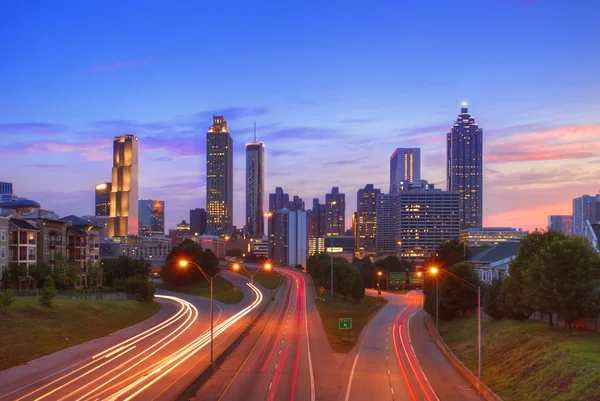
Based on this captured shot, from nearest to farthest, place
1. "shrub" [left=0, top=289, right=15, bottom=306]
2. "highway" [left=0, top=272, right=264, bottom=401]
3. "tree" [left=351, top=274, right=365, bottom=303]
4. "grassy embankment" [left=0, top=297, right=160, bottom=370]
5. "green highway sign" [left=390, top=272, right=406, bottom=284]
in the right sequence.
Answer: "highway" [left=0, top=272, right=264, bottom=401]
"grassy embankment" [left=0, top=297, right=160, bottom=370]
"shrub" [left=0, top=289, right=15, bottom=306]
"tree" [left=351, top=274, right=365, bottom=303]
"green highway sign" [left=390, top=272, right=406, bottom=284]

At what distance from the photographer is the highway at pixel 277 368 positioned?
3450 centimetres

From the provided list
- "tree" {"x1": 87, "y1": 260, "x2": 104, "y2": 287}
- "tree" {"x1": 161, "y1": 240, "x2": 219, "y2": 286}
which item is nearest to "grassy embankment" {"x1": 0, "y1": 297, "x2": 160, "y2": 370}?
"tree" {"x1": 87, "y1": 260, "x2": 104, "y2": 287}

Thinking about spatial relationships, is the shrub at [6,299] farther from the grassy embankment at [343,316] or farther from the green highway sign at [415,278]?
the green highway sign at [415,278]

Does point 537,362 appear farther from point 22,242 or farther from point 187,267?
point 187,267

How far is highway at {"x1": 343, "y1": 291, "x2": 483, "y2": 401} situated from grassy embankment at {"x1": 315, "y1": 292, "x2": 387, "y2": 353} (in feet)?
4.79

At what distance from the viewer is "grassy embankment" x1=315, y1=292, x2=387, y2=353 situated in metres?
59.7

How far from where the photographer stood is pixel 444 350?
56.1 metres

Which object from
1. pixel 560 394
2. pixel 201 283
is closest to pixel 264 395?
pixel 560 394

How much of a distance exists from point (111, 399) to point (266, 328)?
121 ft

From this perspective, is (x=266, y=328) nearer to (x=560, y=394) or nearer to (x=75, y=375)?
(x=75, y=375)

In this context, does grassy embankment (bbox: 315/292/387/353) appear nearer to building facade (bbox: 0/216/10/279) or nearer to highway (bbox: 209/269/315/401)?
highway (bbox: 209/269/315/401)

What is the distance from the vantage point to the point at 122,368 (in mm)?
41906

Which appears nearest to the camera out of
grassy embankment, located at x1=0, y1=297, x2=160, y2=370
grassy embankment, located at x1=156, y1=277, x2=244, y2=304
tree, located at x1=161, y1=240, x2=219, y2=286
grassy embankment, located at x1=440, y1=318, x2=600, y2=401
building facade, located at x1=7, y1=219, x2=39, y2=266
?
grassy embankment, located at x1=440, y1=318, x2=600, y2=401

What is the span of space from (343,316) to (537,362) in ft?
155
